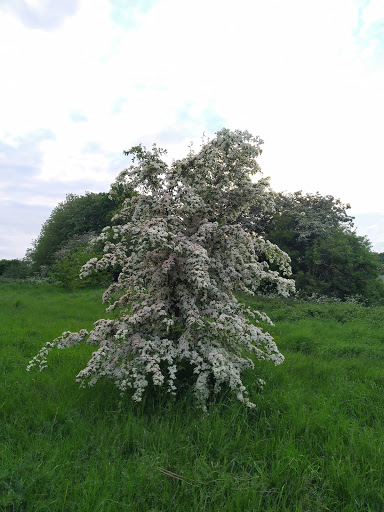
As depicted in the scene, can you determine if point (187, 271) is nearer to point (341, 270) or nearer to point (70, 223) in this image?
point (341, 270)

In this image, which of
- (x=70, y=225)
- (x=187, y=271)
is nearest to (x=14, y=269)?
(x=70, y=225)

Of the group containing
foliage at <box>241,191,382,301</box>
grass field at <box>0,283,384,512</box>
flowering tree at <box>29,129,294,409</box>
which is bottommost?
grass field at <box>0,283,384,512</box>

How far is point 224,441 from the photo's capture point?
12.6ft

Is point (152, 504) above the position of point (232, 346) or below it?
below

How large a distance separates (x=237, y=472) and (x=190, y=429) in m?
0.79

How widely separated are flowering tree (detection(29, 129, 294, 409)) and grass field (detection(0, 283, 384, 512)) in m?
0.40

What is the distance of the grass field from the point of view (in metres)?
3.00

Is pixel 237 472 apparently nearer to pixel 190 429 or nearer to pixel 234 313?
pixel 190 429

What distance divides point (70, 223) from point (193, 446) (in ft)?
130

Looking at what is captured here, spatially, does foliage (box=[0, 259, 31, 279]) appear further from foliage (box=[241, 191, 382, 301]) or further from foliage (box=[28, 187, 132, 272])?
foliage (box=[241, 191, 382, 301])

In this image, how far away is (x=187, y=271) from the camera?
4.80 m

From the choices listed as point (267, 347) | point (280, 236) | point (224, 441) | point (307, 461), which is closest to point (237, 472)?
point (224, 441)

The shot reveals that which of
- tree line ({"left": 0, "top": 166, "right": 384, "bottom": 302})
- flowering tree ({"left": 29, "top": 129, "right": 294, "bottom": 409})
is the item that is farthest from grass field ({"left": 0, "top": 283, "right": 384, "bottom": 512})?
tree line ({"left": 0, "top": 166, "right": 384, "bottom": 302})

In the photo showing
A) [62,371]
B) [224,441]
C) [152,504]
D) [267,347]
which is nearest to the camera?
[152,504]
